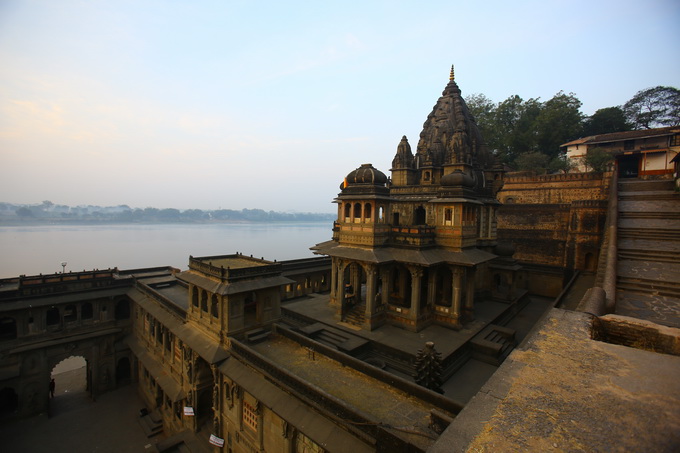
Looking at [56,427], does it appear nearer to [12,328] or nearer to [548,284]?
[12,328]

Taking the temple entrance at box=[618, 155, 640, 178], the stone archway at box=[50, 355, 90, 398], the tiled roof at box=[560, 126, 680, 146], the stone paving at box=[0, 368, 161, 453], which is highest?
the tiled roof at box=[560, 126, 680, 146]

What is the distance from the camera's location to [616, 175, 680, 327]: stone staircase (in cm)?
1145

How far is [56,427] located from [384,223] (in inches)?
981

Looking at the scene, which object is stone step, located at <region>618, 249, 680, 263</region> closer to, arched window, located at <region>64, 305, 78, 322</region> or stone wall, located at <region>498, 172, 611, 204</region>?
stone wall, located at <region>498, 172, 611, 204</region>

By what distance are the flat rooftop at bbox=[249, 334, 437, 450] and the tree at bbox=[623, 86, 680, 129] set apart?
2543 inches

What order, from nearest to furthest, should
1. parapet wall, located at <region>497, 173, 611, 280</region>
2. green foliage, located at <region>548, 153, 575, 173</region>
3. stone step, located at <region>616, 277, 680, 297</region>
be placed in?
stone step, located at <region>616, 277, 680, 297</region>
parapet wall, located at <region>497, 173, 611, 280</region>
green foliage, located at <region>548, 153, 575, 173</region>

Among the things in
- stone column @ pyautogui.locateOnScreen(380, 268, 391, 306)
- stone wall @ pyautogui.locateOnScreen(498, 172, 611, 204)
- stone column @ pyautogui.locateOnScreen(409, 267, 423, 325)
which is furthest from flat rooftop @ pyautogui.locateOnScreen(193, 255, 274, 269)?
stone wall @ pyautogui.locateOnScreen(498, 172, 611, 204)

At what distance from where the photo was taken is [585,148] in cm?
4300

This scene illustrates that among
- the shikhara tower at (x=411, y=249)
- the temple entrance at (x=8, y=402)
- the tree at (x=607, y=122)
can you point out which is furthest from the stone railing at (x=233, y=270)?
the tree at (x=607, y=122)

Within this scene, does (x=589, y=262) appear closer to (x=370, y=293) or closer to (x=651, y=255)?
(x=651, y=255)

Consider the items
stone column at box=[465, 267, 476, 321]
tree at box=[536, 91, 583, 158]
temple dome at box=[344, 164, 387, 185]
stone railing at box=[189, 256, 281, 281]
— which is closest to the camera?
stone railing at box=[189, 256, 281, 281]

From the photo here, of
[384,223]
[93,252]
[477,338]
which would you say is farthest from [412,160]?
[93,252]

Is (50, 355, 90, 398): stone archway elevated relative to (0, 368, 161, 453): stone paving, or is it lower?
lower

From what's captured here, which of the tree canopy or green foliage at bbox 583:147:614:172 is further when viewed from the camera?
the tree canopy
